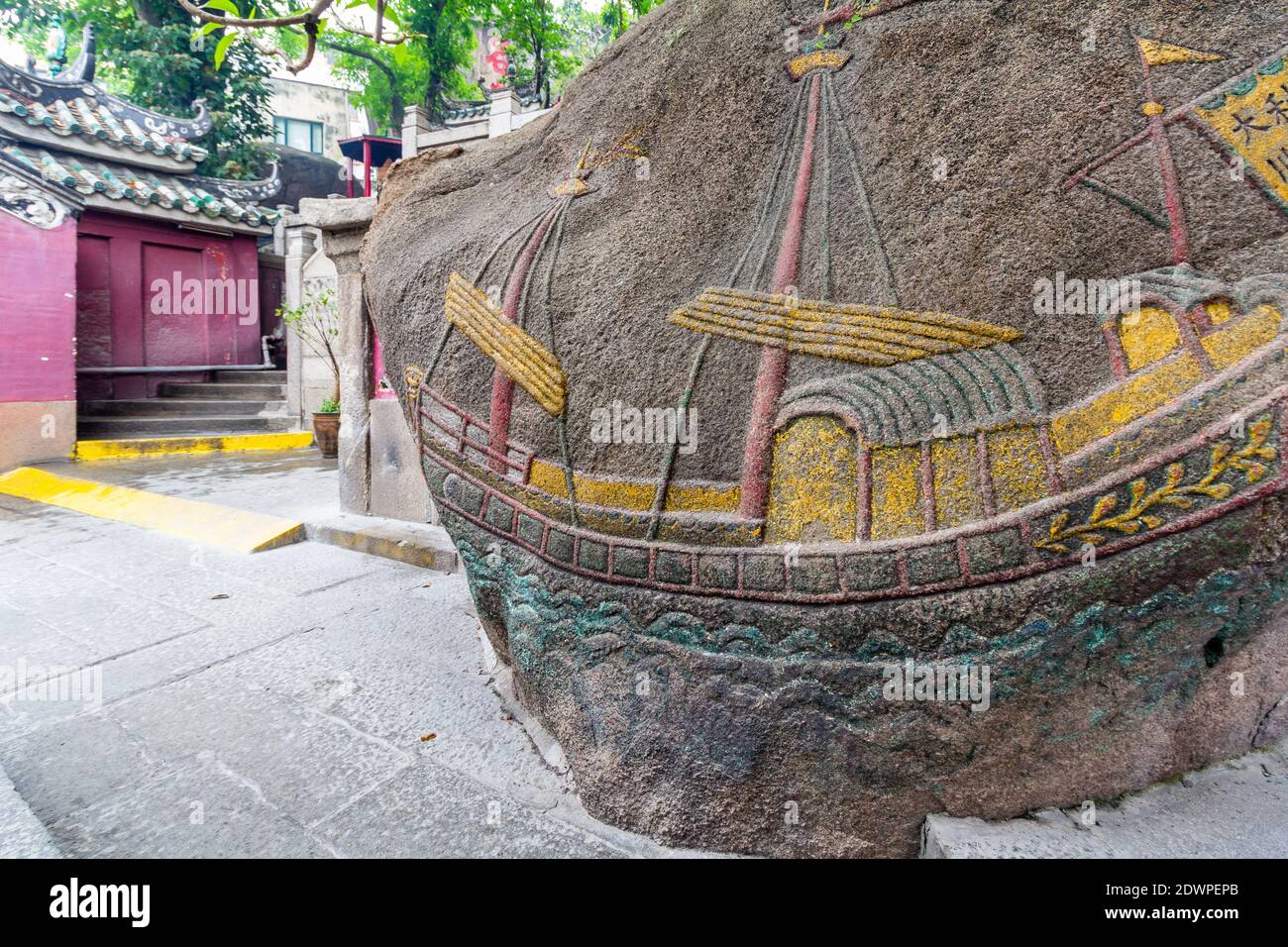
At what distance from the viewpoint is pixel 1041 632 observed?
125 centimetres

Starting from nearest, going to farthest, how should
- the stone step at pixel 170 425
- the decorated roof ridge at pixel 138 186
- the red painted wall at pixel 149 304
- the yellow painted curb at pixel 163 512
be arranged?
the yellow painted curb at pixel 163 512
the stone step at pixel 170 425
the decorated roof ridge at pixel 138 186
the red painted wall at pixel 149 304

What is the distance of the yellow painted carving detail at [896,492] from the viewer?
4.32ft

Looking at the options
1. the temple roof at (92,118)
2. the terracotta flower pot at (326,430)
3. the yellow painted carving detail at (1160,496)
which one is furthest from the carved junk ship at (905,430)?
the temple roof at (92,118)

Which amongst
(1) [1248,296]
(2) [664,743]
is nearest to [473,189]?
(2) [664,743]

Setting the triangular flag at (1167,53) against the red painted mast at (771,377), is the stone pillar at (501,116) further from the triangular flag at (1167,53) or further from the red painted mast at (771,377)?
the triangular flag at (1167,53)

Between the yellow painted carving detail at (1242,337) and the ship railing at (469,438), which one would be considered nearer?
the yellow painted carving detail at (1242,337)

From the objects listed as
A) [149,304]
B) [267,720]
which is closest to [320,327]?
[149,304]

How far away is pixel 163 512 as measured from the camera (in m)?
4.34

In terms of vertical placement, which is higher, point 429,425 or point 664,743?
point 429,425

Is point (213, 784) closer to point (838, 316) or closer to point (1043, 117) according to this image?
point (838, 316)

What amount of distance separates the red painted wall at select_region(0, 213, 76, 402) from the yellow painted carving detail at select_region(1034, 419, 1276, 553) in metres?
8.05

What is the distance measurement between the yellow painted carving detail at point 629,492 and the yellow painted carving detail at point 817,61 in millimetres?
968

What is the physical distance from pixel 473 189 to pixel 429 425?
80 cm

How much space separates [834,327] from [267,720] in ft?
6.16
